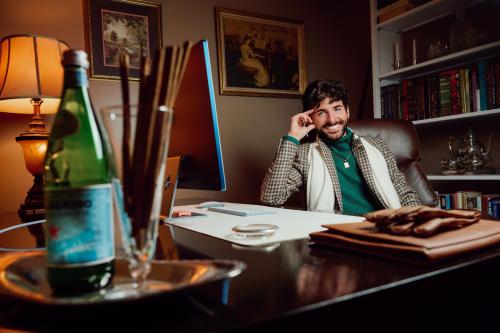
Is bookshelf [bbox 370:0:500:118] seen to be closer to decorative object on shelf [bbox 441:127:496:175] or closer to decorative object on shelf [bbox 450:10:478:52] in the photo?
decorative object on shelf [bbox 450:10:478:52]

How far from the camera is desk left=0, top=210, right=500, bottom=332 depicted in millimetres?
362

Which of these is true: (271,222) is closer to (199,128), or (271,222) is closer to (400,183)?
(199,128)

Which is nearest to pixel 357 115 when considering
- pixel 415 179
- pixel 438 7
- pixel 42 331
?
pixel 438 7

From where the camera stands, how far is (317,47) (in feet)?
9.26

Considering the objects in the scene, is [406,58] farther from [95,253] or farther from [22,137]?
[95,253]

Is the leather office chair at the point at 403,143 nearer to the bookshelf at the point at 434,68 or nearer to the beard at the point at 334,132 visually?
the beard at the point at 334,132

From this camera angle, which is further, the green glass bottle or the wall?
the wall

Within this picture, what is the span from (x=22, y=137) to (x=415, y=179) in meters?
1.78

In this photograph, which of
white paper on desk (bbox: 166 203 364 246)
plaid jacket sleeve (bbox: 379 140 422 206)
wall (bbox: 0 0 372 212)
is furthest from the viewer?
wall (bbox: 0 0 372 212)

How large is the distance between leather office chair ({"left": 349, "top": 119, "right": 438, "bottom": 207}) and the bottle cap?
1.73m

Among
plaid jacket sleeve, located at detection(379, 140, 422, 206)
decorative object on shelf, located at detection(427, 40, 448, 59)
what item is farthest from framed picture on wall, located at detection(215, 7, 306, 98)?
plaid jacket sleeve, located at detection(379, 140, 422, 206)

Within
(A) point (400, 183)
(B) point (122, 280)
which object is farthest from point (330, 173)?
(B) point (122, 280)

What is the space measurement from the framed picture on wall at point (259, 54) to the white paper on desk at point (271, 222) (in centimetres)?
147

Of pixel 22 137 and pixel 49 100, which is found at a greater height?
pixel 49 100
